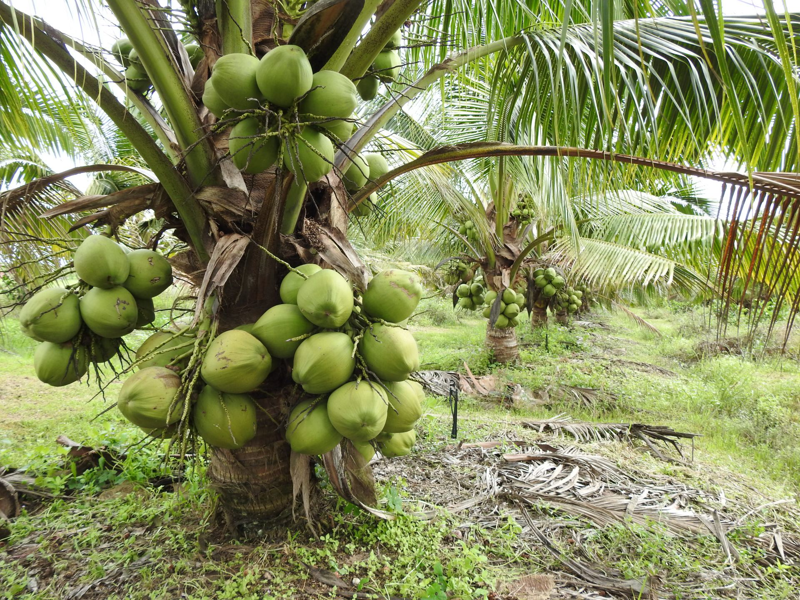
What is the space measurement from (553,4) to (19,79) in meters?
2.47

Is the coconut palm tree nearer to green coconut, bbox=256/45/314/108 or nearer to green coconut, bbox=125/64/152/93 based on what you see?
green coconut, bbox=125/64/152/93

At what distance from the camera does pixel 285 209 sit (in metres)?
1.69

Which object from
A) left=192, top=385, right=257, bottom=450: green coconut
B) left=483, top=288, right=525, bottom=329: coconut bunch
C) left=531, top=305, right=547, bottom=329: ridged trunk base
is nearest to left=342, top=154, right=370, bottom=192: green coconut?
left=192, top=385, right=257, bottom=450: green coconut

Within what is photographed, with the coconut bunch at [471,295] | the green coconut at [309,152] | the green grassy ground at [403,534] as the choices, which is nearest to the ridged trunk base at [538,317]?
the coconut bunch at [471,295]

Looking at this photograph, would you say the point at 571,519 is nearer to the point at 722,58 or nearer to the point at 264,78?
the point at 722,58

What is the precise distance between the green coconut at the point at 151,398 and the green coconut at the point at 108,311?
248 mm

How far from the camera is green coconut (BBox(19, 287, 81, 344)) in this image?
1.46 meters

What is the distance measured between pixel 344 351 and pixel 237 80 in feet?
2.46

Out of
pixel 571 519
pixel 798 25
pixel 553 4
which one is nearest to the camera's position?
pixel 798 25

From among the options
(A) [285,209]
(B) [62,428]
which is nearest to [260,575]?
(A) [285,209]

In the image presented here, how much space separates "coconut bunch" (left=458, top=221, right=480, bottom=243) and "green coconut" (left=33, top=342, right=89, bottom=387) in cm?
541

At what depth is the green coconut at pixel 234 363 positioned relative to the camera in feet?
4.38

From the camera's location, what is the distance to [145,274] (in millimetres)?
1600

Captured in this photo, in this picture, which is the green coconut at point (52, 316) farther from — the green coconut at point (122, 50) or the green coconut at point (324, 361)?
the green coconut at point (122, 50)
